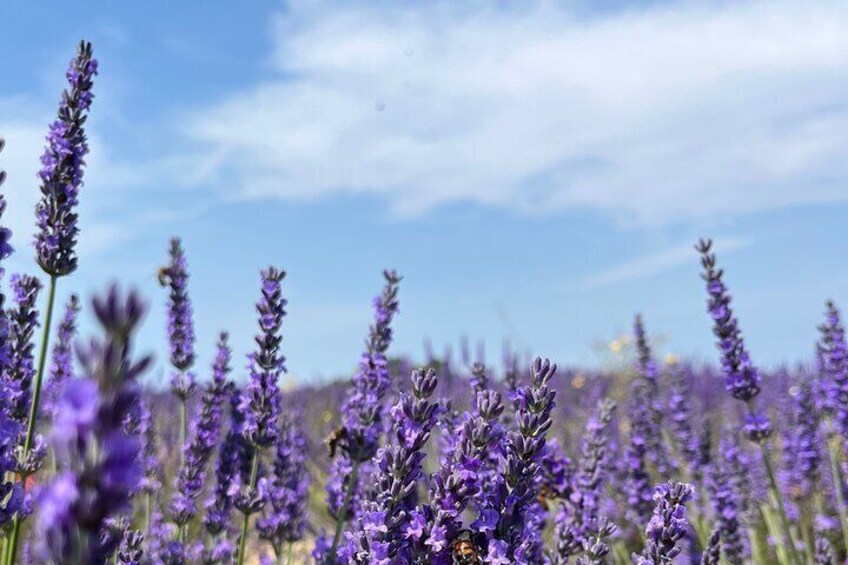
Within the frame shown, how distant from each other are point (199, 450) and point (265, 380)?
38.5 inches

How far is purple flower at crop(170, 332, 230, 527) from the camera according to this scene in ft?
15.2

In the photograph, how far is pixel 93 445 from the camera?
113 centimetres

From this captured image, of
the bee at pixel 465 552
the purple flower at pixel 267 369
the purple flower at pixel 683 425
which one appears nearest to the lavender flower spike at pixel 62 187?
the purple flower at pixel 267 369

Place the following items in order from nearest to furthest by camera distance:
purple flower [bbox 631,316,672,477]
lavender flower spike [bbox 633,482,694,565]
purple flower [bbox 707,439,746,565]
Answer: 1. lavender flower spike [bbox 633,482,694,565]
2. purple flower [bbox 707,439,746,565]
3. purple flower [bbox 631,316,672,477]

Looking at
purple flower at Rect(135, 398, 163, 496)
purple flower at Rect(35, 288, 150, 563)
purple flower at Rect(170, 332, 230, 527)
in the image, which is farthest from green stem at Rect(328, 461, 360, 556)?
purple flower at Rect(35, 288, 150, 563)

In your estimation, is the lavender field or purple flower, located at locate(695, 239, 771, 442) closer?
the lavender field

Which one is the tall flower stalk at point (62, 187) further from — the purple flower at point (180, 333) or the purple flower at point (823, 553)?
the purple flower at point (823, 553)

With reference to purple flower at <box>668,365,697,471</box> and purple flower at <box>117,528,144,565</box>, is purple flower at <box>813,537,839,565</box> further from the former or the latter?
purple flower at <box>117,528,144,565</box>

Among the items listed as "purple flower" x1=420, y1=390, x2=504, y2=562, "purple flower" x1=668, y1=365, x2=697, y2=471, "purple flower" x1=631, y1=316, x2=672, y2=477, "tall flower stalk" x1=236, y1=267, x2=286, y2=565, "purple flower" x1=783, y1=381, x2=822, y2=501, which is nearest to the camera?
"purple flower" x1=420, y1=390, x2=504, y2=562

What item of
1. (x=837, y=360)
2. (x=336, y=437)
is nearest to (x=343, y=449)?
(x=336, y=437)

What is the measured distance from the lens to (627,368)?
63.0 ft

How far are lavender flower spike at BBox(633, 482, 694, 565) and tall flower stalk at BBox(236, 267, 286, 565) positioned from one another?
1879 mm

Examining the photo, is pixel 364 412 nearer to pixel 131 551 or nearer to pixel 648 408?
pixel 131 551

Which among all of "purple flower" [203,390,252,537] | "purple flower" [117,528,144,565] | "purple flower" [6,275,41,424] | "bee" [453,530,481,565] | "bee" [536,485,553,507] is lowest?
"bee" [453,530,481,565]
